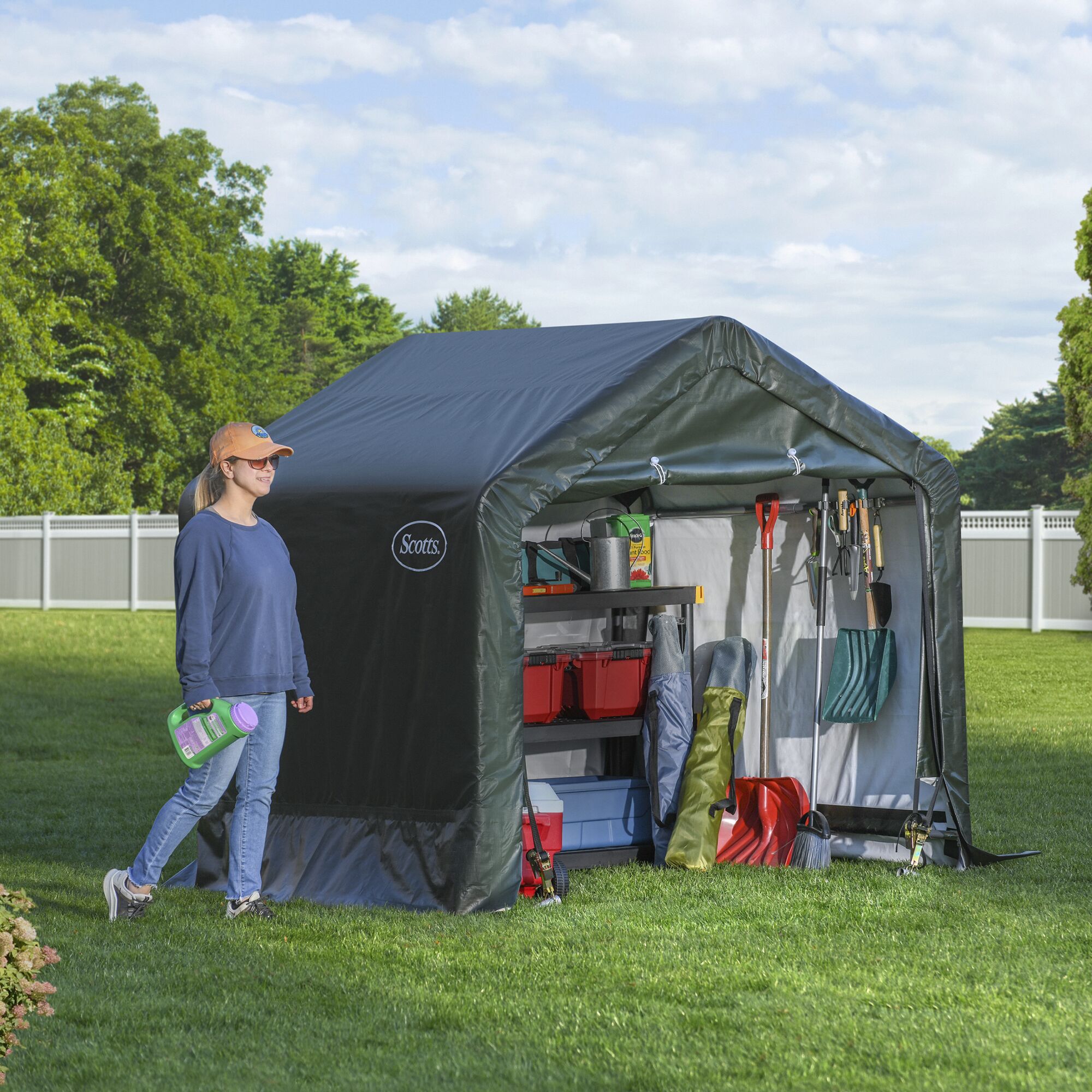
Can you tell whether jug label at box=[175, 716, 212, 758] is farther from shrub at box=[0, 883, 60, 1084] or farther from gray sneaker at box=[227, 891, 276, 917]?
shrub at box=[0, 883, 60, 1084]

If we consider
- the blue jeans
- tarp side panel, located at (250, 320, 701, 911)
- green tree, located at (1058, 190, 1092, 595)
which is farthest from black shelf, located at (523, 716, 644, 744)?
green tree, located at (1058, 190, 1092, 595)

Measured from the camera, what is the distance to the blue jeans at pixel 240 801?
18.6 ft

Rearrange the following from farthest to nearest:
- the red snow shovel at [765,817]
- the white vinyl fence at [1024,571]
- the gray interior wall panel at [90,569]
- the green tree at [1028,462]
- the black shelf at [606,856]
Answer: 1. the green tree at [1028,462]
2. the gray interior wall panel at [90,569]
3. the white vinyl fence at [1024,571]
4. the red snow shovel at [765,817]
5. the black shelf at [606,856]

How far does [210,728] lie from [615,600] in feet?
7.77

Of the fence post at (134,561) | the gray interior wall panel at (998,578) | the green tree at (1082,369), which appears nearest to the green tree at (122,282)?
the fence post at (134,561)

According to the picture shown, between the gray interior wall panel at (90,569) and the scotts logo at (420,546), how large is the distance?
22777 millimetres

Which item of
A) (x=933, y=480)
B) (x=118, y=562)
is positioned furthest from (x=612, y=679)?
(x=118, y=562)

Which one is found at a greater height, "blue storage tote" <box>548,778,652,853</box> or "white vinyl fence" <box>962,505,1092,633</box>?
"white vinyl fence" <box>962,505,1092,633</box>

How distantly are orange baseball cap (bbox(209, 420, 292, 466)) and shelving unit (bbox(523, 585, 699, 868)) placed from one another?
1.48m

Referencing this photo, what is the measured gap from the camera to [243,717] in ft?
18.0

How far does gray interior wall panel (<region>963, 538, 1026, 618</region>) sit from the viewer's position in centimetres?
2242

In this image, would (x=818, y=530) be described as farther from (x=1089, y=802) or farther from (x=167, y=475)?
(x=167, y=475)

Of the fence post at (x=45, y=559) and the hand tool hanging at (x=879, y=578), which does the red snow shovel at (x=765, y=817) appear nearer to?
the hand tool hanging at (x=879, y=578)

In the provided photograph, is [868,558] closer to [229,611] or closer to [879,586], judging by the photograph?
[879,586]
